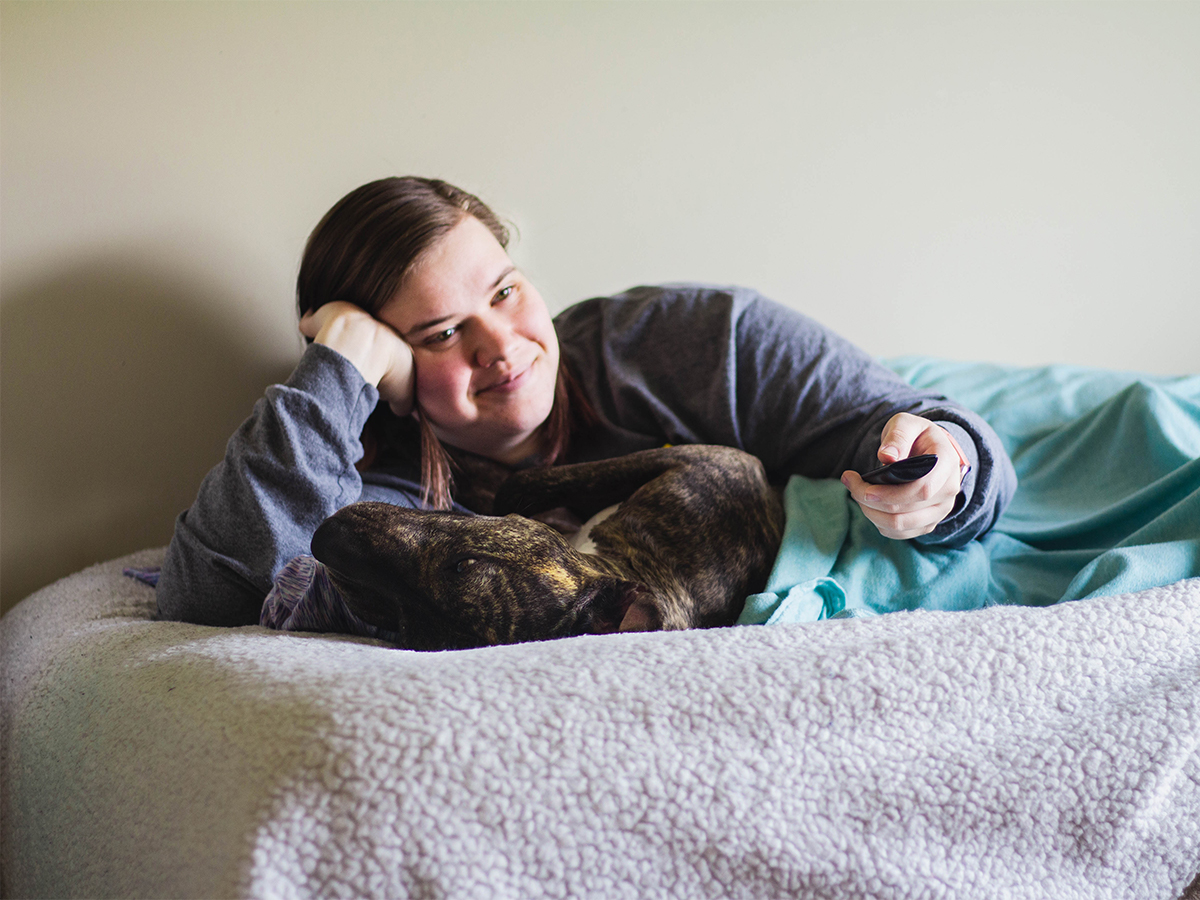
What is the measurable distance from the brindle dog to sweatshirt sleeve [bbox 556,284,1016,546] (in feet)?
0.81

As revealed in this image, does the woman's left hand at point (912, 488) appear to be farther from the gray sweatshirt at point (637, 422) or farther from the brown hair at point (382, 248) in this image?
the brown hair at point (382, 248)

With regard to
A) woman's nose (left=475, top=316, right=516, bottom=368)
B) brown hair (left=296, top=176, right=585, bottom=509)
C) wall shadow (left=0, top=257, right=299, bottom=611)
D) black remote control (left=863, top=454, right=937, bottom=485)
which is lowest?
wall shadow (left=0, top=257, right=299, bottom=611)

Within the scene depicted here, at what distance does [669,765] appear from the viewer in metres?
0.55

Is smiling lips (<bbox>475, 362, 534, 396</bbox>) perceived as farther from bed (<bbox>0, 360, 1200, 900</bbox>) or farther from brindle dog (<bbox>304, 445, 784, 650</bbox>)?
bed (<bbox>0, 360, 1200, 900</bbox>)

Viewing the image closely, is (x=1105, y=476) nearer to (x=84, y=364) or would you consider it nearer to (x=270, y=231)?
(x=270, y=231)

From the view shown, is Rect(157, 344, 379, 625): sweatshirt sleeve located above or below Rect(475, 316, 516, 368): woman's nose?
below

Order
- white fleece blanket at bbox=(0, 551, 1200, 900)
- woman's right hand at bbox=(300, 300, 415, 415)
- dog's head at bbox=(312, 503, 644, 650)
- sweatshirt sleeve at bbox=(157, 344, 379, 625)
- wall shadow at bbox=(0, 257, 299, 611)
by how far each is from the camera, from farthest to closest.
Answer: wall shadow at bbox=(0, 257, 299, 611)
woman's right hand at bbox=(300, 300, 415, 415)
sweatshirt sleeve at bbox=(157, 344, 379, 625)
dog's head at bbox=(312, 503, 644, 650)
white fleece blanket at bbox=(0, 551, 1200, 900)

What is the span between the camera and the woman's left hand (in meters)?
0.86

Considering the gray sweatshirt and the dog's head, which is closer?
the dog's head

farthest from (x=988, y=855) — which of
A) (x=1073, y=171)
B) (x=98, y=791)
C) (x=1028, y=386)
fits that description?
(x=1073, y=171)

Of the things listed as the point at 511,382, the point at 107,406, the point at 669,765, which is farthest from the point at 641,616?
the point at 107,406

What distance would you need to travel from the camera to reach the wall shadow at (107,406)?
121cm

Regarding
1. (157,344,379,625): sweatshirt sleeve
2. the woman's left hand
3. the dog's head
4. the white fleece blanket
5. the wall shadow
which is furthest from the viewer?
the wall shadow

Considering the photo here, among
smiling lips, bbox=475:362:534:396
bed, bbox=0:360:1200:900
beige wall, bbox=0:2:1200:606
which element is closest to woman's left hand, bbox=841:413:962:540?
bed, bbox=0:360:1200:900
